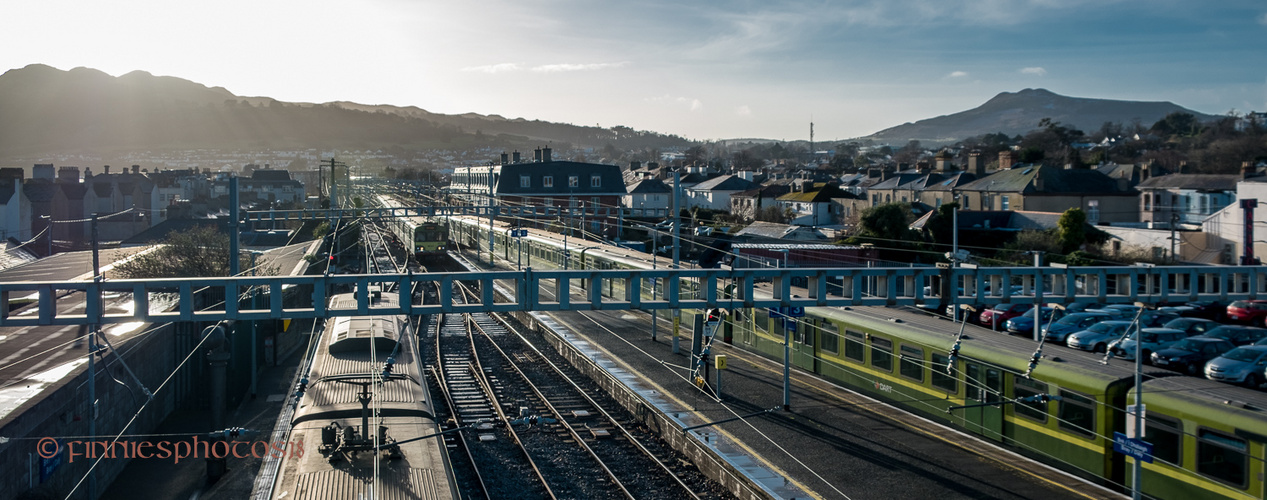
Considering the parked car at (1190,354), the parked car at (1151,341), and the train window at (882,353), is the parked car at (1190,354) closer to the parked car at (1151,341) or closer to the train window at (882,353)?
the parked car at (1151,341)

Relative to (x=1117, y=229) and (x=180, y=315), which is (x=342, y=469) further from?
(x=1117, y=229)

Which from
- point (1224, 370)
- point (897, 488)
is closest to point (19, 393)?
point (897, 488)

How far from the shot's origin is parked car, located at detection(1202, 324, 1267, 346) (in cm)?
1972

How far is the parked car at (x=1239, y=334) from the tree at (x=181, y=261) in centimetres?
2347

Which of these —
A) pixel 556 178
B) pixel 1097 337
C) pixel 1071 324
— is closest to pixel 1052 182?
pixel 1071 324

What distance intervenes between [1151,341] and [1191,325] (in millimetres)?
2680

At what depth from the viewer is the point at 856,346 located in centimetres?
1523

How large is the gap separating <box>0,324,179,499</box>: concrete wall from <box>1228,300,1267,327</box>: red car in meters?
26.9

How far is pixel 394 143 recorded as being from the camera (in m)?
197

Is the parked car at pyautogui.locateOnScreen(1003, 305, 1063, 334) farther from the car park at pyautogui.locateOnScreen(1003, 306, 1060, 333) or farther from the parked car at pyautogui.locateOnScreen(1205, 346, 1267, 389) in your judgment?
the parked car at pyautogui.locateOnScreen(1205, 346, 1267, 389)

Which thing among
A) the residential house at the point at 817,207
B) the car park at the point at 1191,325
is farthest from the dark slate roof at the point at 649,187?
the car park at the point at 1191,325

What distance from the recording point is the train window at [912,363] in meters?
13.4

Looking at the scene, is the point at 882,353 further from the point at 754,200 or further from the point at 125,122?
the point at 125,122

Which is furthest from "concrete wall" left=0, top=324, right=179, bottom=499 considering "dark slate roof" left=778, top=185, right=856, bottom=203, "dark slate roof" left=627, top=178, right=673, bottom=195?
"dark slate roof" left=627, top=178, right=673, bottom=195
